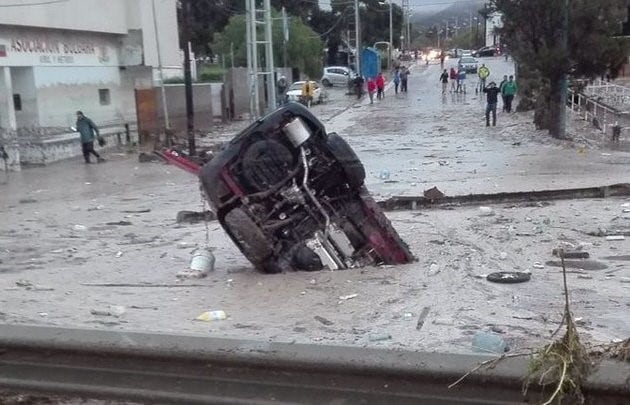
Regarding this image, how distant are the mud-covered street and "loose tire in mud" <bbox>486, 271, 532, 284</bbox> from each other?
12 centimetres

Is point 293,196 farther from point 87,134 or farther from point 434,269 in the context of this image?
point 87,134

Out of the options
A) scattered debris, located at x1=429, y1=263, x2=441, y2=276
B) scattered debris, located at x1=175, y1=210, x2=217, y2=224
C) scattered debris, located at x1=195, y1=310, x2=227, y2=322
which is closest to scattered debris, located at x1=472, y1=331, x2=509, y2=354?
scattered debris, located at x1=195, y1=310, x2=227, y2=322

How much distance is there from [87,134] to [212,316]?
1838cm

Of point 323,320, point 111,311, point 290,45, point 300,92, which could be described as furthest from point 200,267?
point 290,45

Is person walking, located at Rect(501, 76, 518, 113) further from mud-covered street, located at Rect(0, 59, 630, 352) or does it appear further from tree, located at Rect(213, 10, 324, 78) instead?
tree, located at Rect(213, 10, 324, 78)

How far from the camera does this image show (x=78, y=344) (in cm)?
375

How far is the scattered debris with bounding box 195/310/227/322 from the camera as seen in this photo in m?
7.30

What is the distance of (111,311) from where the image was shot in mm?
7648

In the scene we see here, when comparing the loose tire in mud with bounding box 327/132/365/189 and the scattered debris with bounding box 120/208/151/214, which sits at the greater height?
the loose tire in mud with bounding box 327/132/365/189

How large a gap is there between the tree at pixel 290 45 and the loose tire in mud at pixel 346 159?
4088 centimetres

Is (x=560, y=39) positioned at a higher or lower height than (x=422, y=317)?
higher

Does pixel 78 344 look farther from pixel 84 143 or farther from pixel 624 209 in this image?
pixel 84 143

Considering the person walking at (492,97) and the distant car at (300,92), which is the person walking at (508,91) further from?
the distant car at (300,92)

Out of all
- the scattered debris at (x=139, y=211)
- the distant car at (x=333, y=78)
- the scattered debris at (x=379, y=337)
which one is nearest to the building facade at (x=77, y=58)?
the scattered debris at (x=139, y=211)
